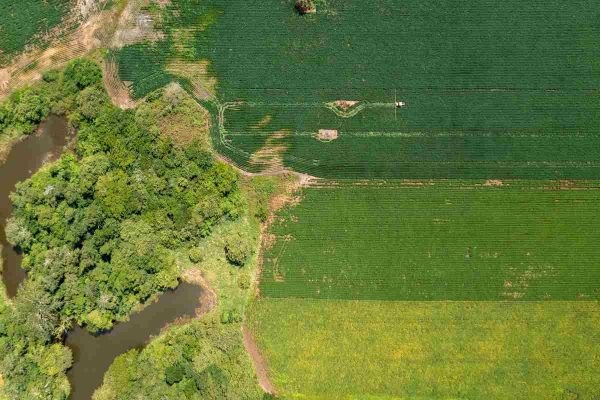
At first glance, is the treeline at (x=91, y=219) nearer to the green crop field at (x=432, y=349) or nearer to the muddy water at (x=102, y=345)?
the muddy water at (x=102, y=345)

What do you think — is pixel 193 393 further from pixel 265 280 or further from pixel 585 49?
pixel 585 49

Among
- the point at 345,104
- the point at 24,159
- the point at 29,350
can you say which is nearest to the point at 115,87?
the point at 24,159

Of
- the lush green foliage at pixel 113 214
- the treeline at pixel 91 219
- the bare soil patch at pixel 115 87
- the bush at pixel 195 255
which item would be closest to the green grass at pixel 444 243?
the bush at pixel 195 255

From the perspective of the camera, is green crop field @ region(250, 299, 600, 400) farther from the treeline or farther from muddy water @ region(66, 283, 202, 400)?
the treeline

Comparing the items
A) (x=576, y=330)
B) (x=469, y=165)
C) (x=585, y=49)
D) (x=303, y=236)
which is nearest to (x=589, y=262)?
(x=576, y=330)

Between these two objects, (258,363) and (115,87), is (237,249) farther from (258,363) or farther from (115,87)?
(115,87)

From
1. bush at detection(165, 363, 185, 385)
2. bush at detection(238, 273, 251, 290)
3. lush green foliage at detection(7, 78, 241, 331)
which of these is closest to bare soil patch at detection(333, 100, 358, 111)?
lush green foliage at detection(7, 78, 241, 331)

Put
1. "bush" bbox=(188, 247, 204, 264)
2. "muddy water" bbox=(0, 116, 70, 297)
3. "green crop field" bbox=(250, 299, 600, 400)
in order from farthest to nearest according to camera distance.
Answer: "muddy water" bbox=(0, 116, 70, 297) → "bush" bbox=(188, 247, 204, 264) → "green crop field" bbox=(250, 299, 600, 400)
